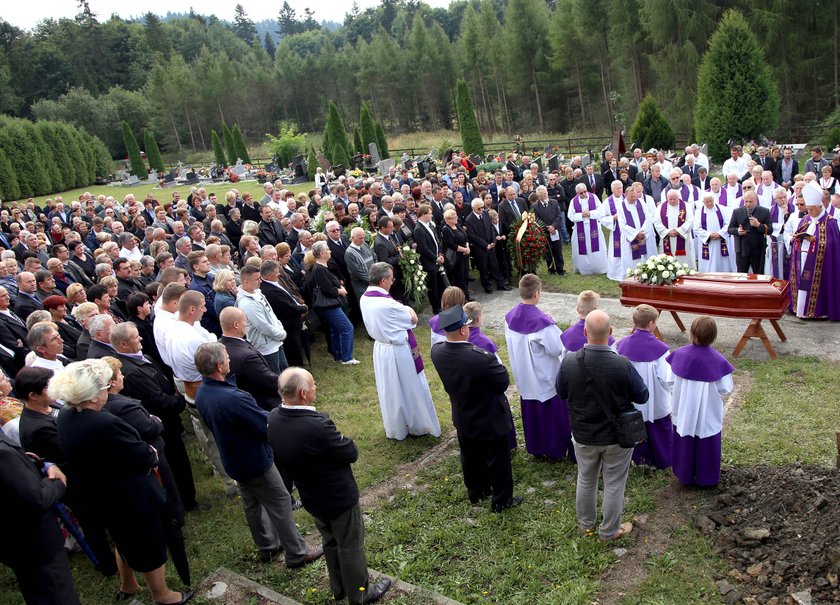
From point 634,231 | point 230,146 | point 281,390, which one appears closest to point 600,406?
point 281,390

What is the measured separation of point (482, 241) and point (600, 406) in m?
8.24

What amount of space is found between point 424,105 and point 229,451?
65.2m

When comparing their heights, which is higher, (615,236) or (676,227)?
(676,227)

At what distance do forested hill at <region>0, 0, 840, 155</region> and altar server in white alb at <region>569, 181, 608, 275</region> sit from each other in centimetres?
2512

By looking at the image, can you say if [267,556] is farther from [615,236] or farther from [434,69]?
[434,69]

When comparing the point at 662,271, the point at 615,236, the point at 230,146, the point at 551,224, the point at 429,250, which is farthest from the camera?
the point at 230,146

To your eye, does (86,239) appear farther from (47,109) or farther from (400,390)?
(47,109)

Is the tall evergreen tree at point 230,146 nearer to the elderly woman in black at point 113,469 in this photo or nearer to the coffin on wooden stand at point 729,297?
the coffin on wooden stand at point 729,297

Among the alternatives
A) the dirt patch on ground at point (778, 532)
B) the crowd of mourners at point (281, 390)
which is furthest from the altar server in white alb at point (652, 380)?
the dirt patch on ground at point (778, 532)

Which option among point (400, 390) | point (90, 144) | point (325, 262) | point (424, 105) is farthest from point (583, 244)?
point (424, 105)

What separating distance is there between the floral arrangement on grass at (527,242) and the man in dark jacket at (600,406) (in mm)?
8218

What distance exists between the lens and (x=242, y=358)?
598 cm

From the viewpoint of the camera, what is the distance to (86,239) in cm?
1472

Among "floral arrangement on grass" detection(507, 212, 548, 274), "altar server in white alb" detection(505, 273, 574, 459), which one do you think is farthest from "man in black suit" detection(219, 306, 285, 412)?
"floral arrangement on grass" detection(507, 212, 548, 274)
